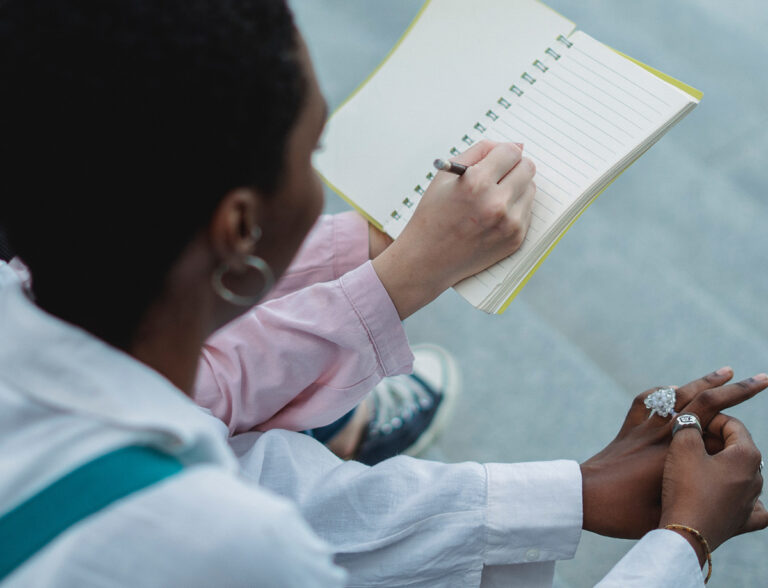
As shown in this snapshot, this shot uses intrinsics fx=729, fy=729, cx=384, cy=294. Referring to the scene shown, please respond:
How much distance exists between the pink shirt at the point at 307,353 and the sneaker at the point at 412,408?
331 mm

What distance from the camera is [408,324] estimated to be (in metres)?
1.26

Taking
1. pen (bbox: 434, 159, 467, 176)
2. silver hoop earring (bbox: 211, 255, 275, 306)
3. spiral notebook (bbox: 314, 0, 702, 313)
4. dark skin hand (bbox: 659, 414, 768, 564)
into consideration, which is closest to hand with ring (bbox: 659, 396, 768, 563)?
dark skin hand (bbox: 659, 414, 768, 564)

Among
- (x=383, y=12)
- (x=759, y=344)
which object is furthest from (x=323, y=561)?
(x=383, y=12)

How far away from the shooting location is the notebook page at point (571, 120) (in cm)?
73

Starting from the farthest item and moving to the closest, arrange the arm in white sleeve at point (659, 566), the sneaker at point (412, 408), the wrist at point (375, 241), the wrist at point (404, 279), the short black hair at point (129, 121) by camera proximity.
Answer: the sneaker at point (412, 408), the wrist at point (375, 241), the wrist at point (404, 279), the arm in white sleeve at point (659, 566), the short black hair at point (129, 121)

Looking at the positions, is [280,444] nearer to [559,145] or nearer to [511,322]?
[559,145]

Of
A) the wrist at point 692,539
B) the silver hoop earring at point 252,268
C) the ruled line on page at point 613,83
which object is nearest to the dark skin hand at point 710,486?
the wrist at point 692,539

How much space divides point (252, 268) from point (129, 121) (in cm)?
13

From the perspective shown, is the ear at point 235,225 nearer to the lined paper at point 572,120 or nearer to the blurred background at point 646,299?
the lined paper at point 572,120

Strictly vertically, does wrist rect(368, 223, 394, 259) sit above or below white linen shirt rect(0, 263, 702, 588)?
below

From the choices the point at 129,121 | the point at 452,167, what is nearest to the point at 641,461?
the point at 452,167

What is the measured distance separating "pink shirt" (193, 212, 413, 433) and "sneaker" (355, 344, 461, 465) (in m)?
0.33

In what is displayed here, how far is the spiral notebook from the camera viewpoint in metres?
0.73

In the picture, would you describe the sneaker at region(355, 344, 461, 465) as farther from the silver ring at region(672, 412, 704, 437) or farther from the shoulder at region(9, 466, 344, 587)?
the shoulder at region(9, 466, 344, 587)
